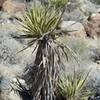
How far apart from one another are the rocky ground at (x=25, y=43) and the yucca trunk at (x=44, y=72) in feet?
1.93

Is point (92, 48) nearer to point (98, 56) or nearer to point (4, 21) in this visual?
point (98, 56)

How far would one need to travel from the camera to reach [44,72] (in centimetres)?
964

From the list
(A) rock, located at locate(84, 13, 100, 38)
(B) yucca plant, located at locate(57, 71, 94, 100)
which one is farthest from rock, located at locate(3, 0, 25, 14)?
(B) yucca plant, located at locate(57, 71, 94, 100)

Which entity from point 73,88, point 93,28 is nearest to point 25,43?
point 93,28

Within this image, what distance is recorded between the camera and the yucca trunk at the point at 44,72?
9508mm

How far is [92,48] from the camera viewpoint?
1470 centimetres

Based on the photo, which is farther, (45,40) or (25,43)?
(25,43)

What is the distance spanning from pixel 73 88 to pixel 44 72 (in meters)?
1.19

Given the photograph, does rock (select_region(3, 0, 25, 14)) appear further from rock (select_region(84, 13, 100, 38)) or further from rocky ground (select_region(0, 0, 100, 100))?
rock (select_region(84, 13, 100, 38))

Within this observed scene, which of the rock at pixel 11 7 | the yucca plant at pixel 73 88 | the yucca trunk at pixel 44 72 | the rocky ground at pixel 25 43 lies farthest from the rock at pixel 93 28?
the yucca trunk at pixel 44 72

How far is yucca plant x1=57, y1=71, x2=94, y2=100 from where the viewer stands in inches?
412

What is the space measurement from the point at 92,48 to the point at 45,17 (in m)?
5.48

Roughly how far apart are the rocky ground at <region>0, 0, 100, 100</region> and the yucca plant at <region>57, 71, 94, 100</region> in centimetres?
79

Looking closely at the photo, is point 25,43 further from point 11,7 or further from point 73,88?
point 11,7
